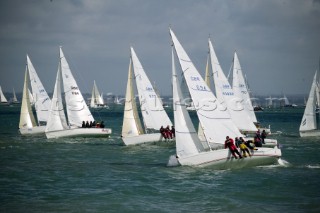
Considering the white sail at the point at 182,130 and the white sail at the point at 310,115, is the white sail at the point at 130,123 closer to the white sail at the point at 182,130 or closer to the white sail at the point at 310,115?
the white sail at the point at 182,130

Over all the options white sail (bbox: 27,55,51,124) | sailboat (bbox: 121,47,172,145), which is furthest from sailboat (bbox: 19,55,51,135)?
sailboat (bbox: 121,47,172,145)

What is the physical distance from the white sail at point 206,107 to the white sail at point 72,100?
23164 mm

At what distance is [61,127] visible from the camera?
4897cm

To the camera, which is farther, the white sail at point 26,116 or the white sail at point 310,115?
the white sail at point 26,116

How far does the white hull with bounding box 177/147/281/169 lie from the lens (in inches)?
1056

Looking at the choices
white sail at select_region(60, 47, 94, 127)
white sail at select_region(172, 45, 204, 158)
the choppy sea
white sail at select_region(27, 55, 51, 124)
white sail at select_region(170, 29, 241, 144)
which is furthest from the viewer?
white sail at select_region(27, 55, 51, 124)

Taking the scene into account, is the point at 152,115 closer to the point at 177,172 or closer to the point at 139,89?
the point at 139,89

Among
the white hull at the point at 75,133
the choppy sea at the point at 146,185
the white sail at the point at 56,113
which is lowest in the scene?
the choppy sea at the point at 146,185

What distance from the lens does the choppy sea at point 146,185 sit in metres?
20.1

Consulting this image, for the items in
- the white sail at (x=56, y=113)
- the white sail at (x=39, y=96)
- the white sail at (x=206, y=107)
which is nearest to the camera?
the white sail at (x=206, y=107)

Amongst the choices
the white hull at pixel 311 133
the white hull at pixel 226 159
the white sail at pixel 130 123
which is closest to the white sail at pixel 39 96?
the white sail at pixel 130 123

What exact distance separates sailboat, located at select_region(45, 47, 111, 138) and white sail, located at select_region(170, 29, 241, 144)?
68.6 feet

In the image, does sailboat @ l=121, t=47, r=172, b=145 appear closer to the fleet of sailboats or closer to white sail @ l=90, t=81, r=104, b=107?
the fleet of sailboats

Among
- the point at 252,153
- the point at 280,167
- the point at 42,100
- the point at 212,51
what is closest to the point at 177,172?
the point at 252,153
